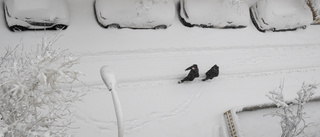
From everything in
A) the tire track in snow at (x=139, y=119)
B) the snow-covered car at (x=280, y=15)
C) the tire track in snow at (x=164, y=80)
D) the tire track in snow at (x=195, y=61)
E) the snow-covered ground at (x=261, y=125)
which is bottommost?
the snow-covered ground at (x=261, y=125)

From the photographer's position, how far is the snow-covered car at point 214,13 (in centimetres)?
816

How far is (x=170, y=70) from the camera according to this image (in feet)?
26.3

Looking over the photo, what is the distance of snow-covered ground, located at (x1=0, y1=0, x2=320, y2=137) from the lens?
7.21 meters

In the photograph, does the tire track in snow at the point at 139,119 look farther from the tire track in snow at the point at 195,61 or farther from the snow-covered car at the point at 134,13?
the snow-covered car at the point at 134,13

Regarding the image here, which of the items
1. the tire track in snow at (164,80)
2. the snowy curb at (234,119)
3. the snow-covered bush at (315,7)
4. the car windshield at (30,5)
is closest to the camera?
the car windshield at (30,5)

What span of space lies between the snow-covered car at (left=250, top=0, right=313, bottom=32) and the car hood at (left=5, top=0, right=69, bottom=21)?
16.6 ft

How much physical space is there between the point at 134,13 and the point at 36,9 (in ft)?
6.83

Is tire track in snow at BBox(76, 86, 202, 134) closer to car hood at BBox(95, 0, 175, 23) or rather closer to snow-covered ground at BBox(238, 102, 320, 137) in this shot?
snow-covered ground at BBox(238, 102, 320, 137)

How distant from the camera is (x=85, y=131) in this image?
6789 millimetres

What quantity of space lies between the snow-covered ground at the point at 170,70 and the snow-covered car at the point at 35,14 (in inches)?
12.3

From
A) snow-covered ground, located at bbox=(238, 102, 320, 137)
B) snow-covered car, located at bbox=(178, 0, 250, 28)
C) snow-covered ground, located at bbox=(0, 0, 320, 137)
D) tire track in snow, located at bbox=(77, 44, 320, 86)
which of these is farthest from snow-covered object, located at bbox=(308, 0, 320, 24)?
snow-covered ground, located at bbox=(238, 102, 320, 137)

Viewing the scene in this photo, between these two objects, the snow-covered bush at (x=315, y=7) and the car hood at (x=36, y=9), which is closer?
the car hood at (x=36, y=9)

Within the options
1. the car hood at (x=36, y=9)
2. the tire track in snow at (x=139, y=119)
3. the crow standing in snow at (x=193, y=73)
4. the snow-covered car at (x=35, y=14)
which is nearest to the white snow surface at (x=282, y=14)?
the crow standing in snow at (x=193, y=73)

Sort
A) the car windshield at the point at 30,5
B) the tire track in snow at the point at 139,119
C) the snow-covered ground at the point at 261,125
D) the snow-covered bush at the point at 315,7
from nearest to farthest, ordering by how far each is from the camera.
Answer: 1. the car windshield at the point at 30,5
2. the tire track in snow at the point at 139,119
3. the snow-covered ground at the point at 261,125
4. the snow-covered bush at the point at 315,7
